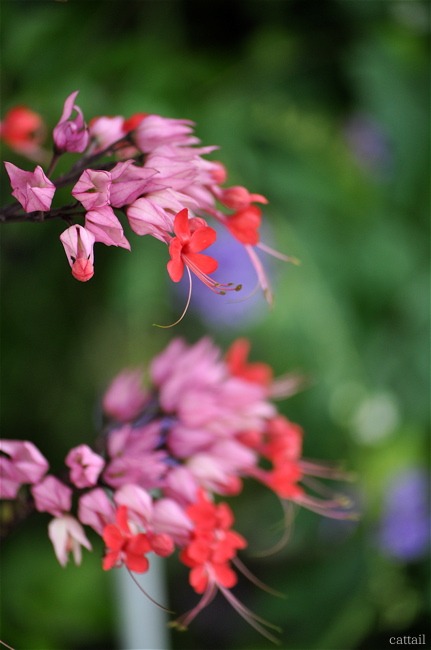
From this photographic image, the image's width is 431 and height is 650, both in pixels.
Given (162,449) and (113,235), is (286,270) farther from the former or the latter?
(113,235)

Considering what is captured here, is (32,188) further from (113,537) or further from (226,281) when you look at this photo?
(226,281)

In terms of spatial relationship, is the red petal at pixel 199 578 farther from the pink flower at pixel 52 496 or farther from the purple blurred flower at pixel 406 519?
the purple blurred flower at pixel 406 519

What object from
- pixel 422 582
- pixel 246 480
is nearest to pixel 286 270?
pixel 246 480

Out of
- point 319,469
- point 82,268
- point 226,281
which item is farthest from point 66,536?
point 226,281

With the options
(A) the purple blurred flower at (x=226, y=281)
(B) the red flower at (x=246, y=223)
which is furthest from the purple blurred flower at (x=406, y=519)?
(B) the red flower at (x=246, y=223)

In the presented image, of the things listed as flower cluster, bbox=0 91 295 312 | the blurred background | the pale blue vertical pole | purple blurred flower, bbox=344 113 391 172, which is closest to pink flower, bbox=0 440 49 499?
flower cluster, bbox=0 91 295 312
